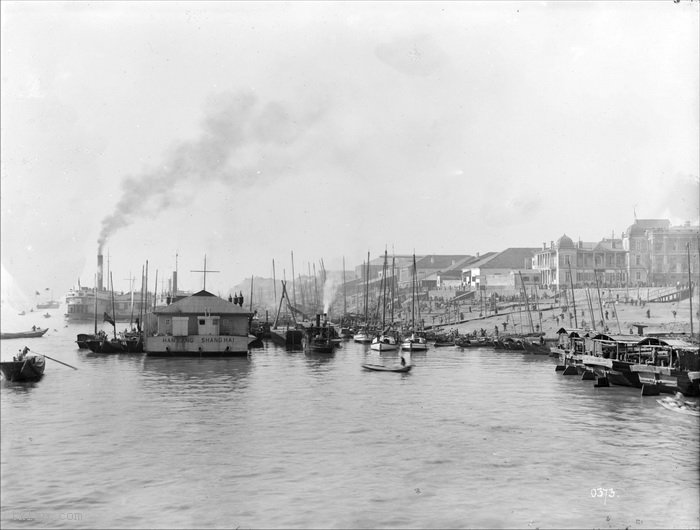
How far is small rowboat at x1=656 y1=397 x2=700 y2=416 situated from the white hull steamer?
136ft

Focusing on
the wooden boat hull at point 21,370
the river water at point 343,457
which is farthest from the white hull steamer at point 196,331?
the river water at point 343,457

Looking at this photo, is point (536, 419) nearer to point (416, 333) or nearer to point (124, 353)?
point (124, 353)

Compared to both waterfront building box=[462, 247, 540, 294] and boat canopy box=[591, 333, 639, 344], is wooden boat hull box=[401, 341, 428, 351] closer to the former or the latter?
boat canopy box=[591, 333, 639, 344]

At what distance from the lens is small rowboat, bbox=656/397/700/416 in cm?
3481

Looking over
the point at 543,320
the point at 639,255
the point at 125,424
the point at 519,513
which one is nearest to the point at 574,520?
the point at 519,513

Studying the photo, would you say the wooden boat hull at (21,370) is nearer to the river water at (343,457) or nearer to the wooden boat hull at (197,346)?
the river water at (343,457)

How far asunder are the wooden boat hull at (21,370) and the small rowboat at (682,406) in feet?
120

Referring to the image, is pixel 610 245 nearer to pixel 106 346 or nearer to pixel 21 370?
pixel 106 346

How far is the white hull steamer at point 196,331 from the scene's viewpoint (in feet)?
225

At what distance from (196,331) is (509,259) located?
122 meters

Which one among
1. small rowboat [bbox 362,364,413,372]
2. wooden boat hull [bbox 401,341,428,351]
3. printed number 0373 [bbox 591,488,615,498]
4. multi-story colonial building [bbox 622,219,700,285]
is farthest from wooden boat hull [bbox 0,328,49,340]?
printed number 0373 [bbox 591,488,615,498]

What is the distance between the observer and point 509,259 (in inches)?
7082

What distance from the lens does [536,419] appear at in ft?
110

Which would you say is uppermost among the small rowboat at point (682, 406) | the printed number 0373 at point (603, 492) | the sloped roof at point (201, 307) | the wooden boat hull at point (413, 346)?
the sloped roof at point (201, 307)
